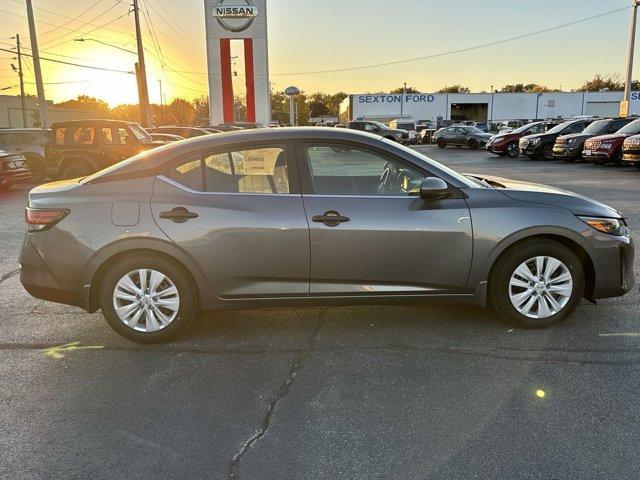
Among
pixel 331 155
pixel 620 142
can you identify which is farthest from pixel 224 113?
pixel 331 155

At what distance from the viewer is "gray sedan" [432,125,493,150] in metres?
33.0

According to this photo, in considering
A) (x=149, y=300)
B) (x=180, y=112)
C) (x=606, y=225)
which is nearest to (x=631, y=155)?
(x=606, y=225)

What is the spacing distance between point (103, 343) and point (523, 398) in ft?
10.1

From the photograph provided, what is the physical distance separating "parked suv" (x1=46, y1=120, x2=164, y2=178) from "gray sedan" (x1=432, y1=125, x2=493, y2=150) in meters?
24.3

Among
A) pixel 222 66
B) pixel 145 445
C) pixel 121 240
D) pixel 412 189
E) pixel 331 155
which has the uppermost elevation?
pixel 222 66

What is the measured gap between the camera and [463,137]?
33.7 m

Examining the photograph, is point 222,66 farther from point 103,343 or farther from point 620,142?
point 103,343

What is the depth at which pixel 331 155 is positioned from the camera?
4.16m

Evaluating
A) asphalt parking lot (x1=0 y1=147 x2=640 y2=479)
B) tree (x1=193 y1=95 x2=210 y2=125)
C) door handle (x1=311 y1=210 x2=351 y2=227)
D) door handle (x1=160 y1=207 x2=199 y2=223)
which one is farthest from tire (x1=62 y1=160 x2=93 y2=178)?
tree (x1=193 y1=95 x2=210 y2=125)

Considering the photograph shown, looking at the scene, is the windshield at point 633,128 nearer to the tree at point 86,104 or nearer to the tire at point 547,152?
the tire at point 547,152

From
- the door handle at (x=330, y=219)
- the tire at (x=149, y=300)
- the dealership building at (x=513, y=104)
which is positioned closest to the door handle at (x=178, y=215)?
the tire at (x=149, y=300)

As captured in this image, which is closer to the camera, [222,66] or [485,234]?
[485,234]

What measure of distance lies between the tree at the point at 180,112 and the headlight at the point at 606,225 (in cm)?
9787

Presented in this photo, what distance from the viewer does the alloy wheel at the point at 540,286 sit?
4.08m
